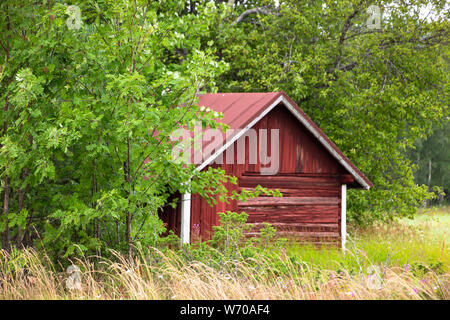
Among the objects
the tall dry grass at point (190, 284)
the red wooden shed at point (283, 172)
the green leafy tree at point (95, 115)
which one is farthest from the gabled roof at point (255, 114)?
the tall dry grass at point (190, 284)

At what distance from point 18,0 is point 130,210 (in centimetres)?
335

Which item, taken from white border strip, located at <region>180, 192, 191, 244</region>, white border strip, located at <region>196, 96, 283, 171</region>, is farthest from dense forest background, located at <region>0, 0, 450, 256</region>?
white border strip, located at <region>180, 192, 191, 244</region>

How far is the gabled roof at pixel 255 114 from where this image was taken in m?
13.7

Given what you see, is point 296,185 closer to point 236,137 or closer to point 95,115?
point 236,137

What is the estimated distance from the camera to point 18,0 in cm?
789

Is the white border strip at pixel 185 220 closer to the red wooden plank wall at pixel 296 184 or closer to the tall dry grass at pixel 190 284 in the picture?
the red wooden plank wall at pixel 296 184

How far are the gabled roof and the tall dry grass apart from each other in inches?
211

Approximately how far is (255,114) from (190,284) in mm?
7851

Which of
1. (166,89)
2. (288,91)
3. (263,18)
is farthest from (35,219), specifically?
(263,18)

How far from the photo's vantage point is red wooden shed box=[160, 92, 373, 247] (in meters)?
14.1

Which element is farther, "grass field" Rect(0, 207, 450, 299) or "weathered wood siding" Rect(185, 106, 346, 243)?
"weathered wood siding" Rect(185, 106, 346, 243)

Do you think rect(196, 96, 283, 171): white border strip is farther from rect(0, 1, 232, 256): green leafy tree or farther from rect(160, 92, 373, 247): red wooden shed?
rect(0, 1, 232, 256): green leafy tree

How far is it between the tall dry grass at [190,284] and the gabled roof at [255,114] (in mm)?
5363

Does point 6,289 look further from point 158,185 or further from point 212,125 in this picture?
point 212,125
